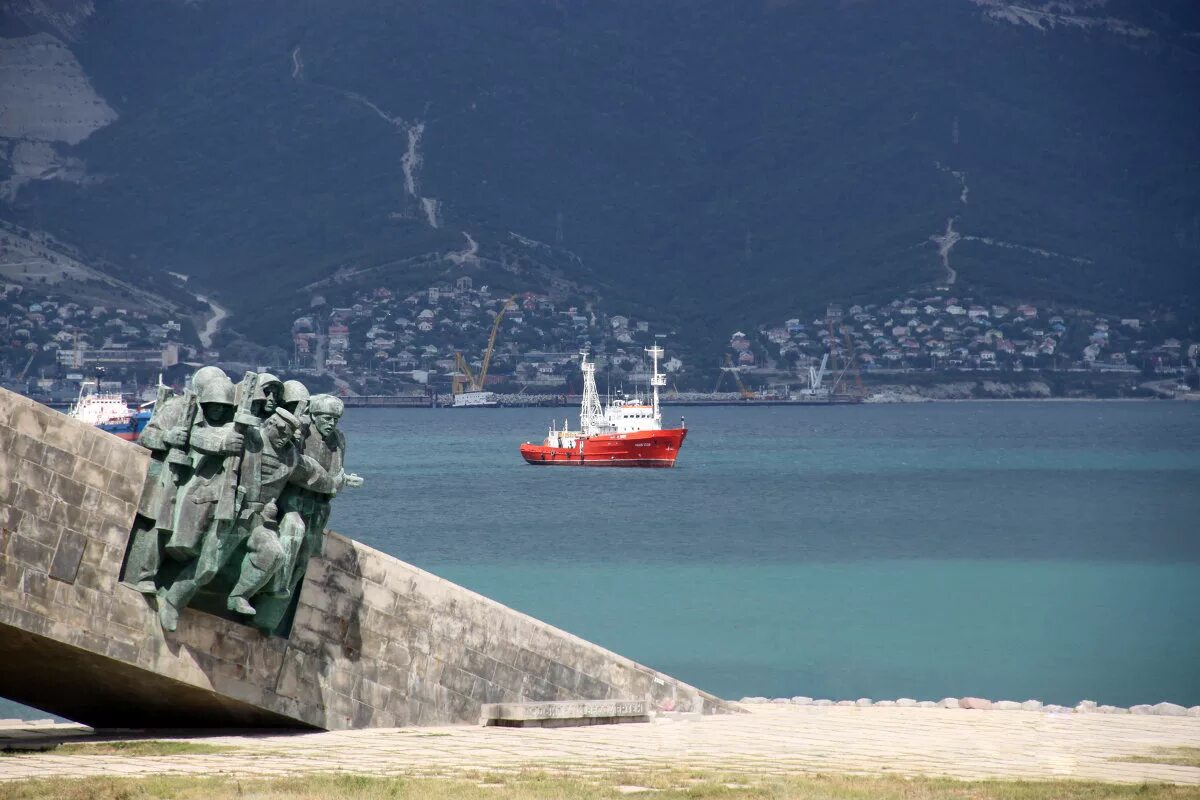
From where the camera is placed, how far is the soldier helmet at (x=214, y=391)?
14.2 m

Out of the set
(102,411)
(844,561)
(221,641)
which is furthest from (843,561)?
(102,411)

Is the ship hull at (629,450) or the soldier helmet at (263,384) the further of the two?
the ship hull at (629,450)

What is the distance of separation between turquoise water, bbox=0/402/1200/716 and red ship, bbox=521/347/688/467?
2.89m

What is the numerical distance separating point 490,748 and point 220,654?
8.26ft

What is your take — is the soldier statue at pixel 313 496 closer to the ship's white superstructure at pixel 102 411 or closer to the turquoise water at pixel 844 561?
the turquoise water at pixel 844 561

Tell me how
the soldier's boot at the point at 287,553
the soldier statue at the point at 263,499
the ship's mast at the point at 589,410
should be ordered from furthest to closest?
the ship's mast at the point at 589,410 < the soldier's boot at the point at 287,553 < the soldier statue at the point at 263,499

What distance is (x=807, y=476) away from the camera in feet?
360

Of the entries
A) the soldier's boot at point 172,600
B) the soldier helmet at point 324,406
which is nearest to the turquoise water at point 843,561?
the soldier helmet at point 324,406

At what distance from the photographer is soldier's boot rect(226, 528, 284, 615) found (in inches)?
569

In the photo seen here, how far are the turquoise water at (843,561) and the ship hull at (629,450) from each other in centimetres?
255

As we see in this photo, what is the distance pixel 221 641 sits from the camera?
48.7ft

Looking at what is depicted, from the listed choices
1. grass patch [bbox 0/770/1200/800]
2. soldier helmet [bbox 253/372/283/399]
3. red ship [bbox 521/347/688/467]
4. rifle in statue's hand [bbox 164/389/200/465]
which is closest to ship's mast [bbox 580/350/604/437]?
red ship [bbox 521/347/688/467]

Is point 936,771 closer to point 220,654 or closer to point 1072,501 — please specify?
point 220,654

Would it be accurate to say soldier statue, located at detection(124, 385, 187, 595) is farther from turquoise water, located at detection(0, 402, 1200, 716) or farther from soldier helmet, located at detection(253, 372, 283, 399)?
turquoise water, located at detection(0, 402, 1200, 716)
